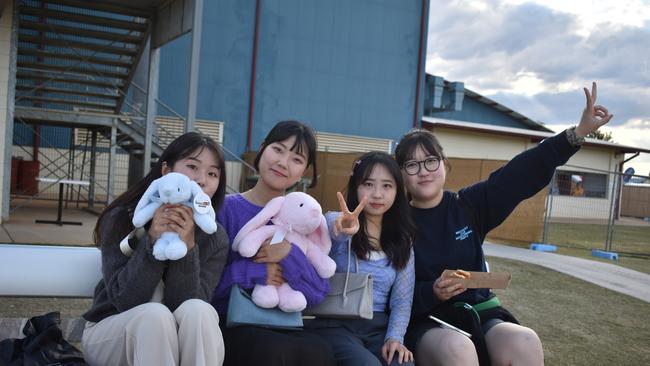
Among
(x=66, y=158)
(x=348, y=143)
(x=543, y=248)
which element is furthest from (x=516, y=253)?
(x=66, y=158)

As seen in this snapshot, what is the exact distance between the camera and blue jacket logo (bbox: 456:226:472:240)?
310cm

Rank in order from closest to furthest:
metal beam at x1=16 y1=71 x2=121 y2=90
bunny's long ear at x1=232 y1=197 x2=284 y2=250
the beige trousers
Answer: the beige trousers → bunny's long ear at x1=232 y1=197 x2=284 y2=250 → metal beam at x1=16 y1=71 x2=121 y2=90

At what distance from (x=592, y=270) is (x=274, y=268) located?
8.17 meters

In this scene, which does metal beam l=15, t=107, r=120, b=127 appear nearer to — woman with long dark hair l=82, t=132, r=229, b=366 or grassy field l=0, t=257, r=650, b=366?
grassy field l=0, t=257, r=650, b=366

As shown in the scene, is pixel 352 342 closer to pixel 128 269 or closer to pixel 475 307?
pixel 475 307

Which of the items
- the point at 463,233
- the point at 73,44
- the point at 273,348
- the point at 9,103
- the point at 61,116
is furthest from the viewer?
the point at 61,116

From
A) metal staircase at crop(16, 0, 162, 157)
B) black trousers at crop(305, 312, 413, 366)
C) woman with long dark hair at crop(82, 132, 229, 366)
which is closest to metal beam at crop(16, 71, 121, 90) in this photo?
metal staircase at crop(16, 0, 162, 157)

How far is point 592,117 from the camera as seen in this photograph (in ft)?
9.99

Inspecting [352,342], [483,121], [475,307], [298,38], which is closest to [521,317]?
[475,307]

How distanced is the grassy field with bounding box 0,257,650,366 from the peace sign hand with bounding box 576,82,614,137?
7.23ft

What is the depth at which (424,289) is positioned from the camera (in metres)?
2.94

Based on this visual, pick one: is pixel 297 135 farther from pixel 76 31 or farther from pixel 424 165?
pixel 76 31

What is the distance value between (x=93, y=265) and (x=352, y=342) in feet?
4.07

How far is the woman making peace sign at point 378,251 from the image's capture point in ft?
8.98
